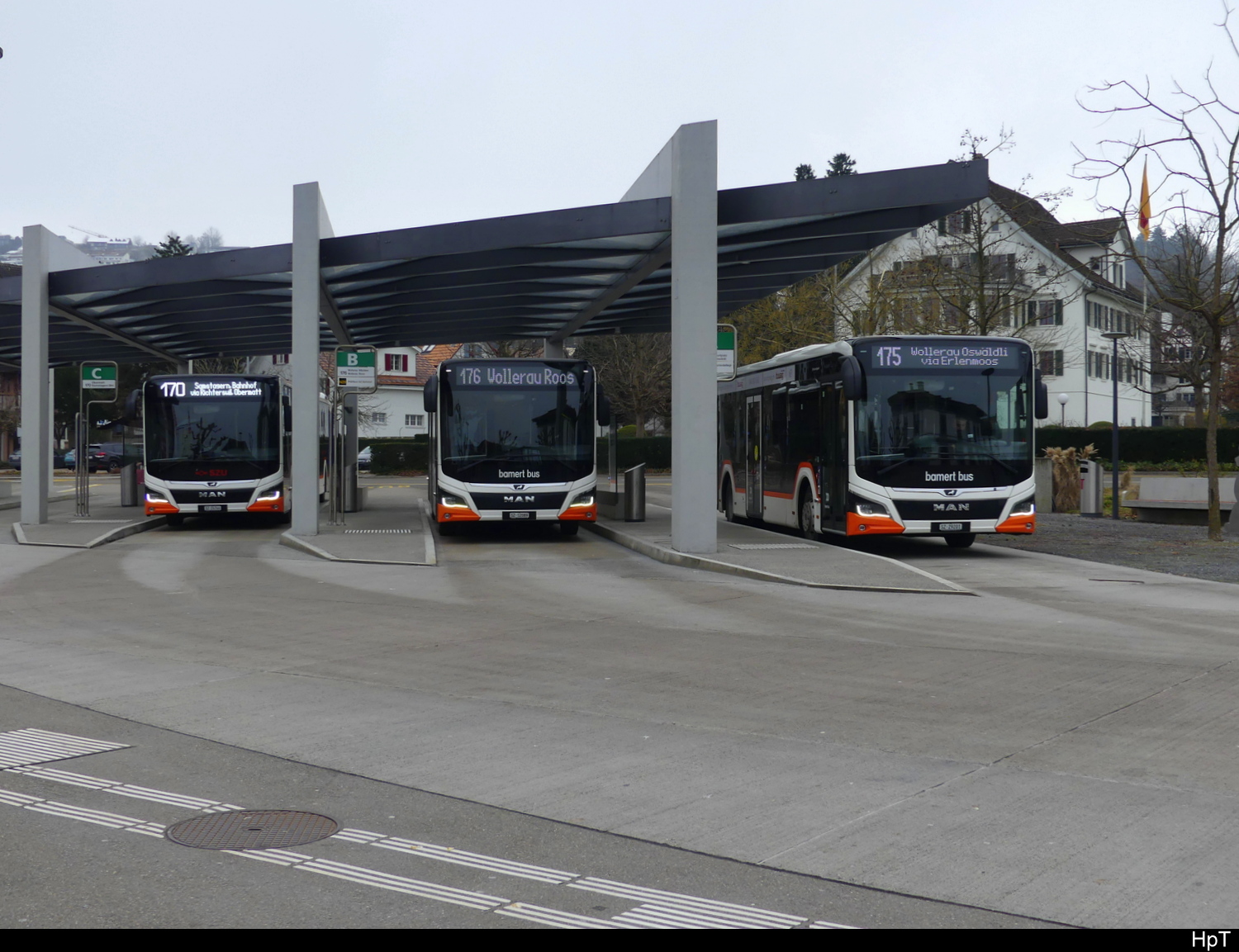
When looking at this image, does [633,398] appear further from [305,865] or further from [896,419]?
[305,865]

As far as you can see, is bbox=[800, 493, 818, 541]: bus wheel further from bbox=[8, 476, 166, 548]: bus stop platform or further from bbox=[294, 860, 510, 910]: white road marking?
bbox=[294, 860, 510, 910]: white road marking

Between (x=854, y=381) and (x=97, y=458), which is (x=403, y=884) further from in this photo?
(x=97, y=458)

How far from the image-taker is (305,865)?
4.77 m

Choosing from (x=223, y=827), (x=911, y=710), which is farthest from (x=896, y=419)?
(x=223, y=827)

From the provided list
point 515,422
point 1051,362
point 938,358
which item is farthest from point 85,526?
point 1051,362

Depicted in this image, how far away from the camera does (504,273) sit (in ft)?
73.3

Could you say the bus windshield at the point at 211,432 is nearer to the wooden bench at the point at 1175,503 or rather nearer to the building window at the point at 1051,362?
the wooden bench at the point at 1175,503

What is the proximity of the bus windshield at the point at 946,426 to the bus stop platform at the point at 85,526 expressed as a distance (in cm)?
1262

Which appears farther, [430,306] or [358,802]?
[430,306]

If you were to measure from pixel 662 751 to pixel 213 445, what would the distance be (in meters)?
20.3

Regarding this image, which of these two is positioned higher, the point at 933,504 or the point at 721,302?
the point at 721,302

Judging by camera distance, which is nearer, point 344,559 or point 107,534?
point 344,559

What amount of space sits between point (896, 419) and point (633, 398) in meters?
47.3

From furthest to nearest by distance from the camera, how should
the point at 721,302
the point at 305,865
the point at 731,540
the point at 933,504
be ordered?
the point at 721,302, the point at 731,540, the point at 933,504, the point at 305,865
